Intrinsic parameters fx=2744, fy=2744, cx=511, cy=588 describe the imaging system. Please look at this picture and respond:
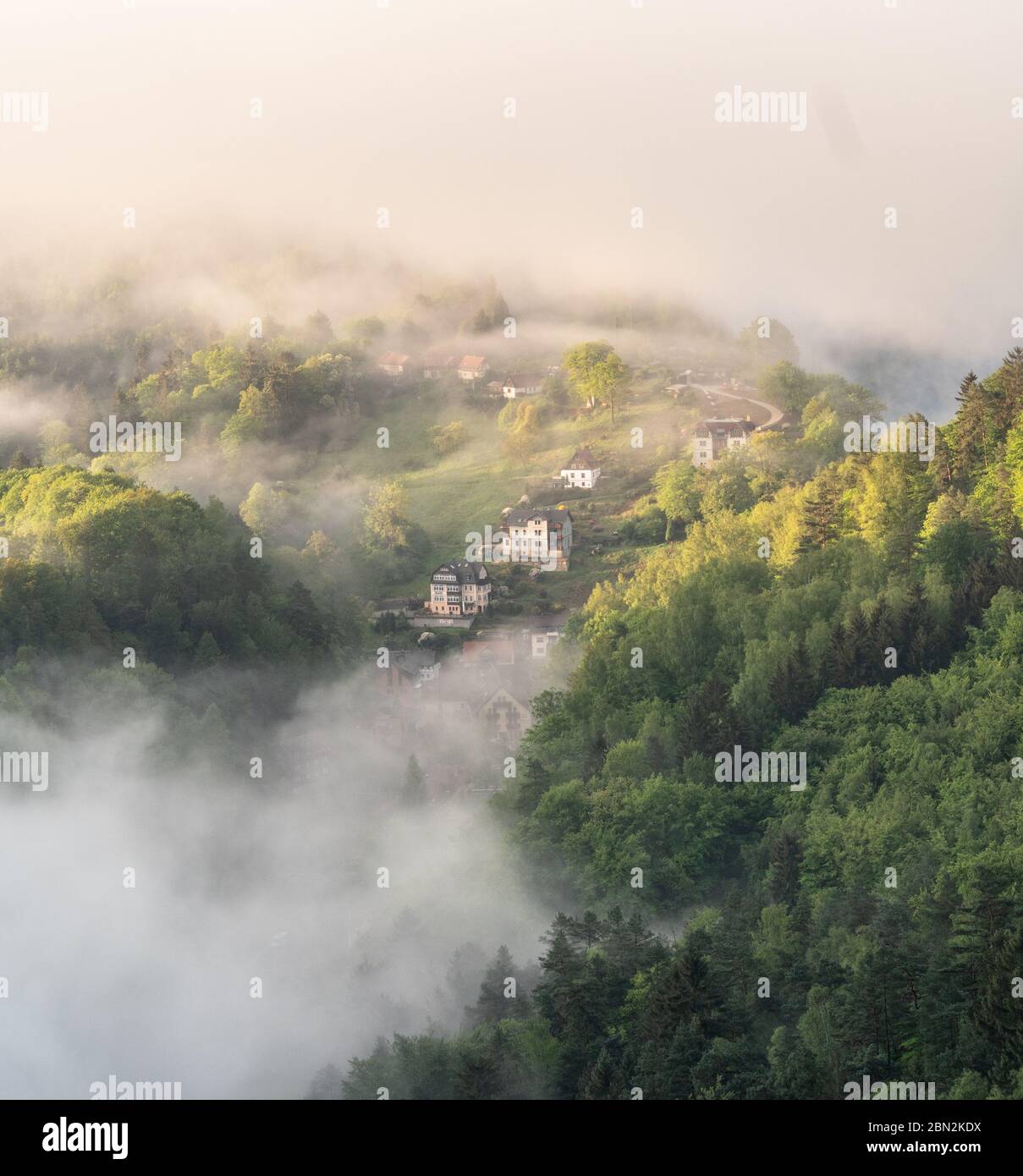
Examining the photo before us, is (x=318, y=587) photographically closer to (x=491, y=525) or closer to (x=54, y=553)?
(x=491, y=525)

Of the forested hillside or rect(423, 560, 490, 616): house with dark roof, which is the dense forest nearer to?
the forested hillside

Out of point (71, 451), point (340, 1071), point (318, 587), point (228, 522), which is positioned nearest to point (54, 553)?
point (228, 522)

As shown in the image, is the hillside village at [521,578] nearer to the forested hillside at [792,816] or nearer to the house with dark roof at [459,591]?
the house with dark roof at [459,591]

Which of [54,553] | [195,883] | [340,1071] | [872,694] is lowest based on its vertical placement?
[340,1071]

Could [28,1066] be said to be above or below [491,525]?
below

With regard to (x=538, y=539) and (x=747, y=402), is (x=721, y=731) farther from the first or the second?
(x=747, y=402)

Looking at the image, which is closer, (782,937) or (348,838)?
(782,937)

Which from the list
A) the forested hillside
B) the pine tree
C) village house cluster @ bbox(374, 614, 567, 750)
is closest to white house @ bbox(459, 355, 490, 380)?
village house cluster @ bbox(374, 614, 567, 750)
